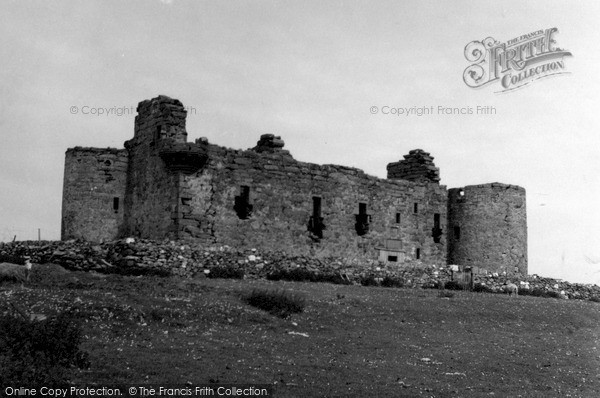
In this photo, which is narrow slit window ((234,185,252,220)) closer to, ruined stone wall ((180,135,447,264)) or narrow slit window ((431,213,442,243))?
ruined stone wall ((180,135,447,264))

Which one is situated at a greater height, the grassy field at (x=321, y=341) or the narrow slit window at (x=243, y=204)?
the narrow slit window at (x=243, y=204)

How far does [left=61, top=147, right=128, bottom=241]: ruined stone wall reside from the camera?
29.1 meters

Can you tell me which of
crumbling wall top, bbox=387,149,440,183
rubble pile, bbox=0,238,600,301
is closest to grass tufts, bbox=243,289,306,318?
rubble pile, bbox=0,238,600,301

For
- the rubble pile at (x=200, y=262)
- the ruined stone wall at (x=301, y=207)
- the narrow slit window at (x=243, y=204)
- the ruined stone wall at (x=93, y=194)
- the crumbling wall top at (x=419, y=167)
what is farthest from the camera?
the crumbling wall top at (x=419, y=167)

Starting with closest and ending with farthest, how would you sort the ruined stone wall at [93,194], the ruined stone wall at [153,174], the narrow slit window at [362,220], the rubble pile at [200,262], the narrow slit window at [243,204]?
the rubble pile at [200,262]
the ruined stone wall at [153,174]
the narrow slit window at [243,204]
the ruined stone wall at [93,194]
the narrow slit window at [362,220]

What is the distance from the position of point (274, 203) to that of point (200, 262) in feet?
15.8

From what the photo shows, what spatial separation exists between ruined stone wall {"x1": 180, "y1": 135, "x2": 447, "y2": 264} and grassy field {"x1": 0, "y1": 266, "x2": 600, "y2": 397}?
14.8 ft

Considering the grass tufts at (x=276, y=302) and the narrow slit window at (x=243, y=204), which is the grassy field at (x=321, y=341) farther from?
the narrow slit window at (x=243, y=204)

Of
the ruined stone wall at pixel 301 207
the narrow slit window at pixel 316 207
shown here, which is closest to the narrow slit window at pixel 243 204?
the ruined stone wall at pixel 301 207

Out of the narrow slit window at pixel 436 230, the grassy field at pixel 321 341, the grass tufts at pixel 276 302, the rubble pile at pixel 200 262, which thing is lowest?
the grassy field at pixel 321 341

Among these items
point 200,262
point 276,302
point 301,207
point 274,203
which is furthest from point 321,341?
point 301,207

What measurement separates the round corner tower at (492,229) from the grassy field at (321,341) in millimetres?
10804

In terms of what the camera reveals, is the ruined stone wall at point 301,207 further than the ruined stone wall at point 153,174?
Yes

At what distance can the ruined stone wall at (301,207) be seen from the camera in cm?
2681
